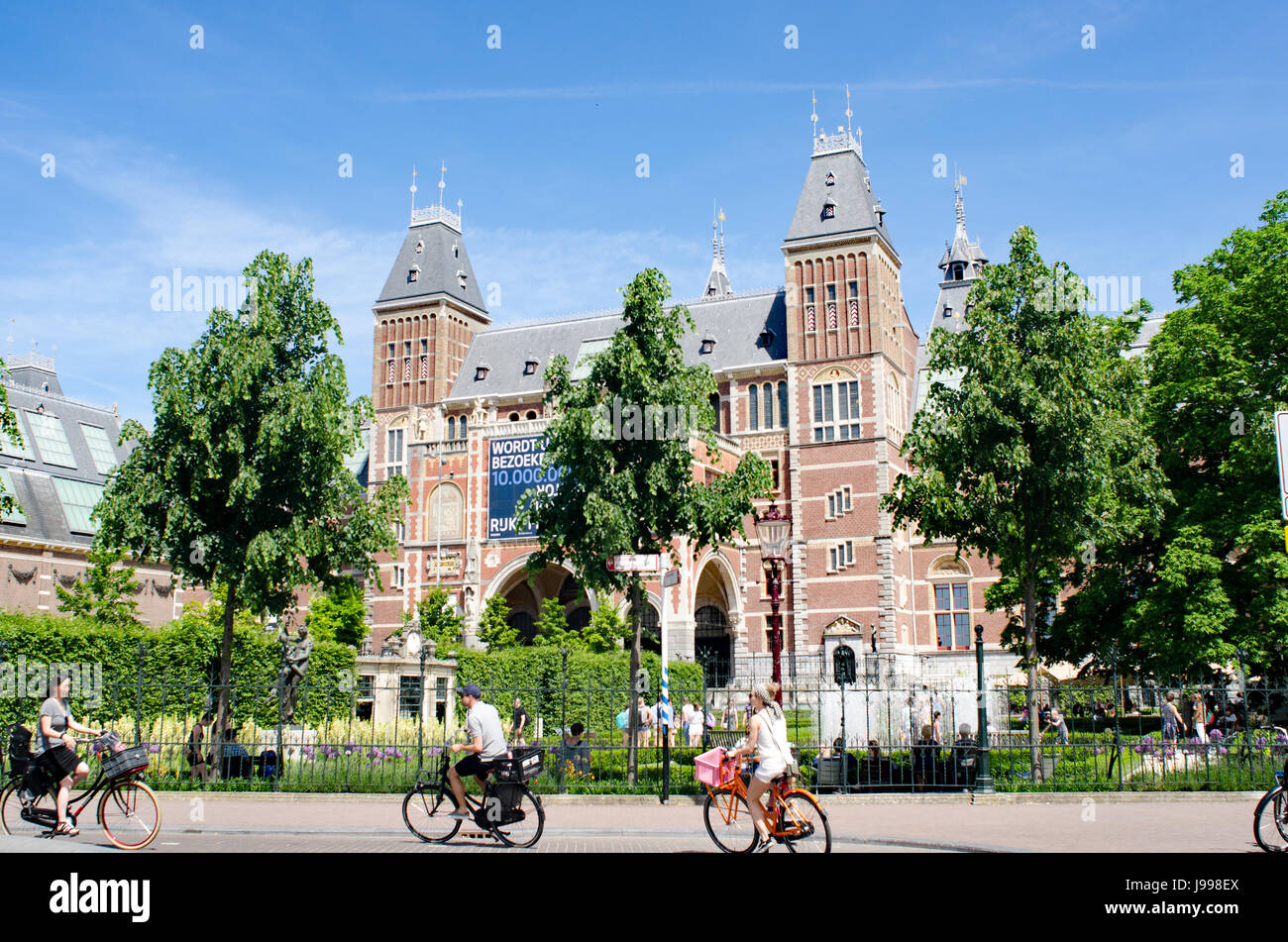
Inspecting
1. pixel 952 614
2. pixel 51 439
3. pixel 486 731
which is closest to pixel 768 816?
pixel 486 731

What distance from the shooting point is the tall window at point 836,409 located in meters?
49.0

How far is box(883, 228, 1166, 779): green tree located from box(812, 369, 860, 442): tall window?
27.7 metres

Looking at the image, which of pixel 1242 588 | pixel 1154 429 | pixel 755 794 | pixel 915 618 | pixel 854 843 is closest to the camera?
pixel 755 794

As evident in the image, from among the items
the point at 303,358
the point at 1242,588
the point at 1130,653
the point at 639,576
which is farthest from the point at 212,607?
the point at 1242,588

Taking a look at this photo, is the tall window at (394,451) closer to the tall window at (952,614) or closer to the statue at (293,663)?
the tall window at (952,614)

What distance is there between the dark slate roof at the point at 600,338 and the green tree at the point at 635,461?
31621 mm

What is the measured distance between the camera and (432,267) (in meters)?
60.3

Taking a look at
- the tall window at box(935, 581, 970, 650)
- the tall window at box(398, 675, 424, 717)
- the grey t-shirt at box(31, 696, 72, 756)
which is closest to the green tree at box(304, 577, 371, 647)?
the tall window at box(398, 675, 424, 717)

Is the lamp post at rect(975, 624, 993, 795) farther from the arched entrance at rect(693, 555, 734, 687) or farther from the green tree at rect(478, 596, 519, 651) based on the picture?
the arched entrance at rect(693, 555, 734, 687)

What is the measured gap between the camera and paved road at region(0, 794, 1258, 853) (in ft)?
35.8

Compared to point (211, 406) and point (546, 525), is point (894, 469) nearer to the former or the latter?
point (546, 525)

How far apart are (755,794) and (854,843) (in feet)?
7.54

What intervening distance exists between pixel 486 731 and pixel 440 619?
3734 centimetres
